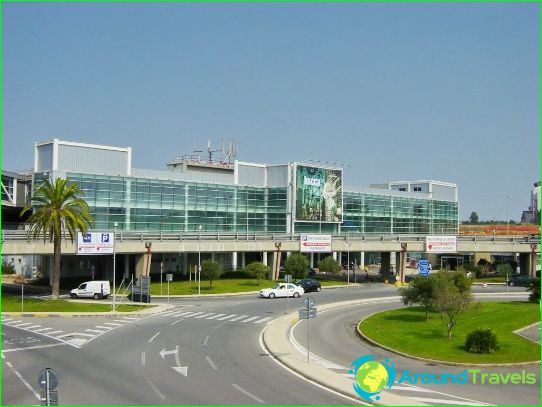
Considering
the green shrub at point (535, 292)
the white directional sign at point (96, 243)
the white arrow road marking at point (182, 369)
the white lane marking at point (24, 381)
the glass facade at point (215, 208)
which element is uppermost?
the glass facade at point (215, 208)

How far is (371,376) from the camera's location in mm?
31625

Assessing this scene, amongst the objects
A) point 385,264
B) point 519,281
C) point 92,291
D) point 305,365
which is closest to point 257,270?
point 92,291

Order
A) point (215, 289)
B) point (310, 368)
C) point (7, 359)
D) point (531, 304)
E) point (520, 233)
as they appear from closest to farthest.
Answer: point (310, 368), point (7, 359), point (531, 304), point (215, 289), point (520, 233)

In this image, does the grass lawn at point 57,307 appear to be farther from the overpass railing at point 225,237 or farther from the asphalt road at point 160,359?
the overpass railing at point 225,237

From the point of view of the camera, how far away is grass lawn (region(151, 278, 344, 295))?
253 feet

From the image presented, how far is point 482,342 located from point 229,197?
3053 inches

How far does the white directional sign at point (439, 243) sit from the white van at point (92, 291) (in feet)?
157

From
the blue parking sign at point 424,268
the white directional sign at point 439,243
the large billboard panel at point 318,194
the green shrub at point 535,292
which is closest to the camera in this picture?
the green shrub at point 535,292

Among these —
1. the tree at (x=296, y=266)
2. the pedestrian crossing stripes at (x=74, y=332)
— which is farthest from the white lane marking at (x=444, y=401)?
the tree at (x=296, y=266)

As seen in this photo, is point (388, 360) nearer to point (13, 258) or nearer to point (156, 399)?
point (156, 399)

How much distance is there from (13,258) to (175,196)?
104ft

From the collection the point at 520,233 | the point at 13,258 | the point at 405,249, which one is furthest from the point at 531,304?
the point at 520,233

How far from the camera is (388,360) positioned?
118ft

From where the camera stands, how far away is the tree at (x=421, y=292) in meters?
48.8
